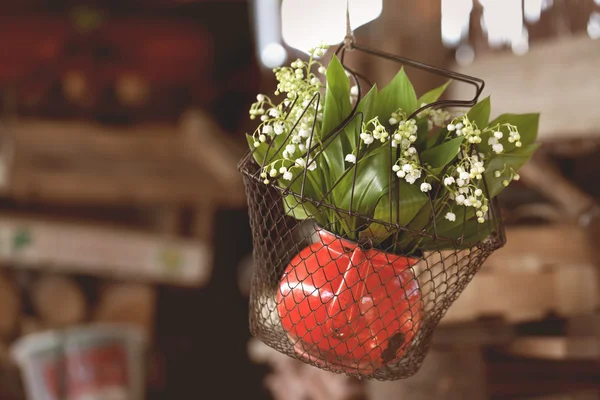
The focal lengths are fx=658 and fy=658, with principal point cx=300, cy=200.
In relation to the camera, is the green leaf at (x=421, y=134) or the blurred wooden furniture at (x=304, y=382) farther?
the blurred wooden furniture at (x=304, y=382)

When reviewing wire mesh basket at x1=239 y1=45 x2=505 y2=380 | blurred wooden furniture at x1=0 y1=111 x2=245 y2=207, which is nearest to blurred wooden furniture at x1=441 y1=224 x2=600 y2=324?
wire mesh basket at x1=239 y1=45 x2=505 y2=380

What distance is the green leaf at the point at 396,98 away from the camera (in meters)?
0.75

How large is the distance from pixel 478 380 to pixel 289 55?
140 centimetres

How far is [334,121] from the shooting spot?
2.44 ft

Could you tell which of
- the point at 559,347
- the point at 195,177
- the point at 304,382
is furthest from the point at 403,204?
the point at 195,177

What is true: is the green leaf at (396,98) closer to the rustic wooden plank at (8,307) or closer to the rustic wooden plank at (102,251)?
the rustic wooden plank at (102,251)

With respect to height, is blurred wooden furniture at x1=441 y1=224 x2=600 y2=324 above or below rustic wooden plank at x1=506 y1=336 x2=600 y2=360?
above

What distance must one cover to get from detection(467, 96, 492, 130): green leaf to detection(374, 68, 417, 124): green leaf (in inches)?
2.8

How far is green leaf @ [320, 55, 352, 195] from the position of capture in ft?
2.42

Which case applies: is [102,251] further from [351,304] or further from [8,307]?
[351,304]

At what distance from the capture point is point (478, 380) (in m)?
1.46

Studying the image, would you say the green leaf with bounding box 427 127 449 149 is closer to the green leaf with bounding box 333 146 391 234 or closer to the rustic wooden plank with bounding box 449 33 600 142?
the green leaf with bounding box 333 146 391 234

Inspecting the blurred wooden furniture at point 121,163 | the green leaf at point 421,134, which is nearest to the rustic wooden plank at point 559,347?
the green leaf at point 421,134

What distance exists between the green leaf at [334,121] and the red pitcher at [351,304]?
0.07 meters
